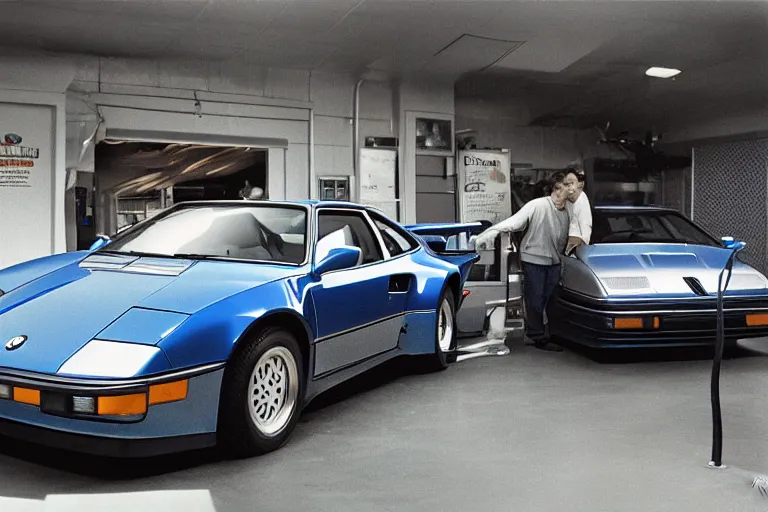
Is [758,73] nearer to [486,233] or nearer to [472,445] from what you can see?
[486,233]

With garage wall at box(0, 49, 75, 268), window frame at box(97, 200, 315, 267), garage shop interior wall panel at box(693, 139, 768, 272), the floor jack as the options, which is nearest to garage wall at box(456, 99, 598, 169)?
garage shop interior wall panel at box(693, 139, 768, 272)

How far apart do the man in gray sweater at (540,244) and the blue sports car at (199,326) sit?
5.23ft

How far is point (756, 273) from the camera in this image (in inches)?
192

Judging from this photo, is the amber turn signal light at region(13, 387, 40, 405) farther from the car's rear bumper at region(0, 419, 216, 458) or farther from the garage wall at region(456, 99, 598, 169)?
the garage wall at region(456, 99, 598, 169)

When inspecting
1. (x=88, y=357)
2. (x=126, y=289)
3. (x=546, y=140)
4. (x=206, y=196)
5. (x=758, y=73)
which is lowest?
(x=88, y=357)

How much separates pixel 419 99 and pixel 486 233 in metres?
2.30

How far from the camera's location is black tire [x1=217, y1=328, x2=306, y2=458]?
8.04 feet

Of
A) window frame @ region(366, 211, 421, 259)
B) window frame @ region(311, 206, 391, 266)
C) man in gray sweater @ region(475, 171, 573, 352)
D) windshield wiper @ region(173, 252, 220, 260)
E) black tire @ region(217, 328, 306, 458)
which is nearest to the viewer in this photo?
black tire @ region(217, 328, 306, 458)

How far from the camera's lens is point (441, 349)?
4.39 m

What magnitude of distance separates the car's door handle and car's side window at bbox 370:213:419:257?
142 mm

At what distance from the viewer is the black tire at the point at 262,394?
2.45 meters

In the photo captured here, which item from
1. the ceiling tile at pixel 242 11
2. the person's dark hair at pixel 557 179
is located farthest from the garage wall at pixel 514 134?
the ceiling tile at pixel 242 11

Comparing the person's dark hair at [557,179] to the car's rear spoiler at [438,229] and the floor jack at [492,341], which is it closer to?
the car's rear spoiler at [438,229]

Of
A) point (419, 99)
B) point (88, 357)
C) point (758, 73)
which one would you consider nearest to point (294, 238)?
point (88, 357)
